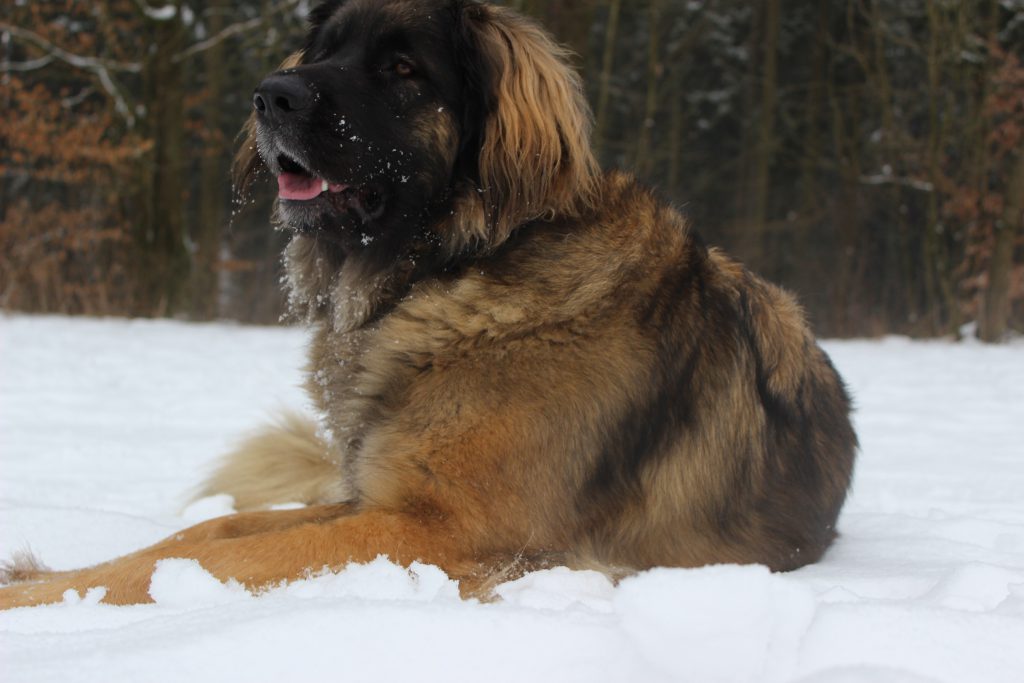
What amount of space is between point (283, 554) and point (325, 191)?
1.06m

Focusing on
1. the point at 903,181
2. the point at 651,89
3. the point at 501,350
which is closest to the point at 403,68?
the point at 501,350

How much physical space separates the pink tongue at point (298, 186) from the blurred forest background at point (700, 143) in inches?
245

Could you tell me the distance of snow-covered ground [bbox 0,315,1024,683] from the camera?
49.6 inches

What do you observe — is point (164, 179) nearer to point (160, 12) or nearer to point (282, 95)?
point (160, 12)

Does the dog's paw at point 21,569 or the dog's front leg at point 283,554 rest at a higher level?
the dog's front leg at point 283,554

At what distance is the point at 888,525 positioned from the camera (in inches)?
120

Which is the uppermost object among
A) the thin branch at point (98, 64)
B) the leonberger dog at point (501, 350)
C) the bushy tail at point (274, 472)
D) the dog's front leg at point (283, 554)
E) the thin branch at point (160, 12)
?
the thin branch at point (160, 12)

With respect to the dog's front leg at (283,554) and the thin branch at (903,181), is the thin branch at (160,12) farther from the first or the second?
the dog's front leg at (283,554)

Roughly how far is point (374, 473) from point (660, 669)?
1113 mm

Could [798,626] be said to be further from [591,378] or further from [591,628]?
[591,378]

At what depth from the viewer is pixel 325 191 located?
257 centimetres

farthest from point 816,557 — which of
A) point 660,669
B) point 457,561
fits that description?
point 660,669

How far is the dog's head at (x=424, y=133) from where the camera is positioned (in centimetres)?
251

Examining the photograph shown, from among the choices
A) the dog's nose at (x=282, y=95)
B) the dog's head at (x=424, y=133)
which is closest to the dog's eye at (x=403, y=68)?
the dog's head at (x=424, y=133)
